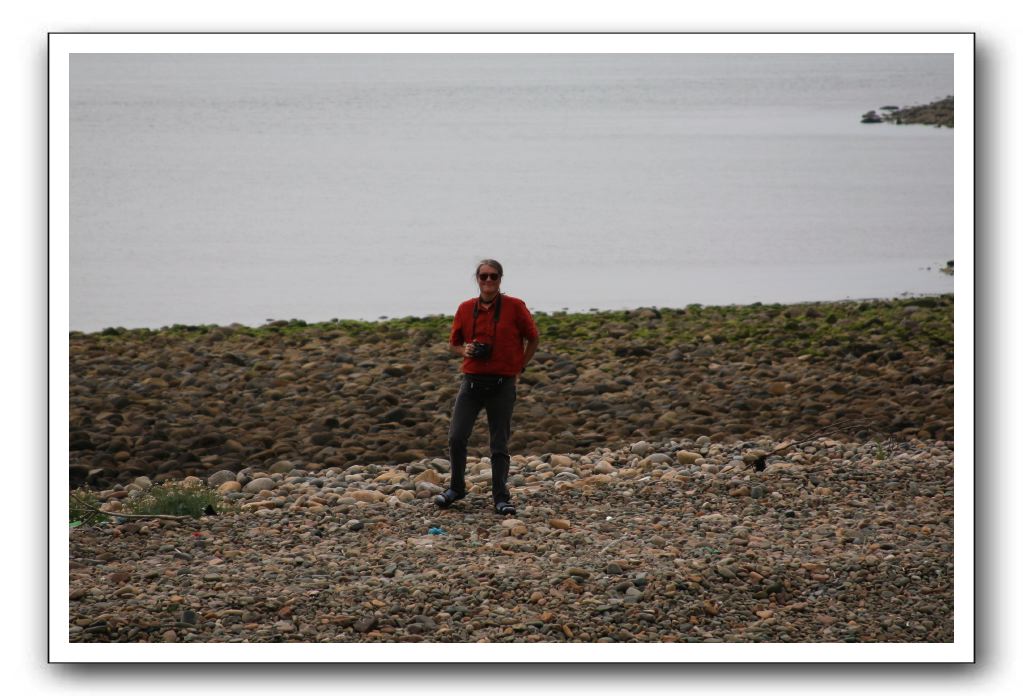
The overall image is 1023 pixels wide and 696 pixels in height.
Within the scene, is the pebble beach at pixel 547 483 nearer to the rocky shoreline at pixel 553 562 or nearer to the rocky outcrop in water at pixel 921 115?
the rocky shoreline at pixel 553 562

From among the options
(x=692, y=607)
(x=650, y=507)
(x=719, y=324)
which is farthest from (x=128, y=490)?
(x=719, y=324)

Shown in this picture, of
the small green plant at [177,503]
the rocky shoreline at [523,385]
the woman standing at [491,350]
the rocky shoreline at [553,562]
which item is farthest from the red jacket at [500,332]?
the rocky shoreline at [523,385]

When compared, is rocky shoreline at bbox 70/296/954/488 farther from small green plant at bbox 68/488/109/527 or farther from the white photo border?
the white photo border

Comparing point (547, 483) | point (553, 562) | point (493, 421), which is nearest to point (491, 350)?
point (493, 421)

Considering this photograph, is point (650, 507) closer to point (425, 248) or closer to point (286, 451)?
point (286, 451)

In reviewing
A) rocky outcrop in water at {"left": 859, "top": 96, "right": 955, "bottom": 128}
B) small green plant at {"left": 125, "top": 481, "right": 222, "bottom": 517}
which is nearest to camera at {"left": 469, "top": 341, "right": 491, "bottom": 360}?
small green plant at {"left": 125, "top": 481, "right": 222, "bottom": 517}
